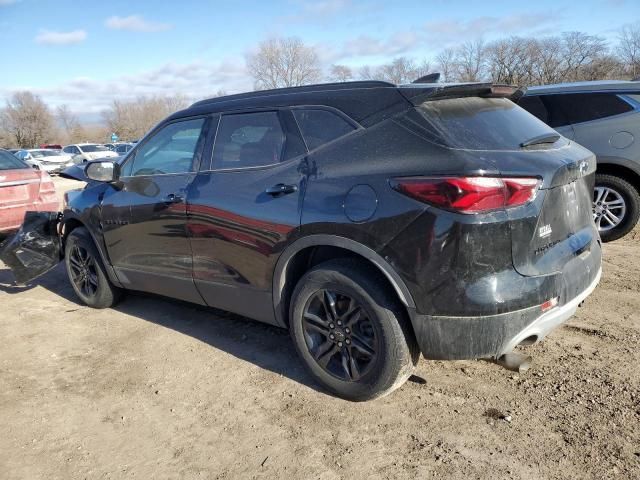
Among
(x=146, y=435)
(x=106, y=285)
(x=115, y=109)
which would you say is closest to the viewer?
(x=146, y=435)

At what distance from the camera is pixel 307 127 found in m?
3.14

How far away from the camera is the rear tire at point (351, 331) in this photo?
9.02 ft

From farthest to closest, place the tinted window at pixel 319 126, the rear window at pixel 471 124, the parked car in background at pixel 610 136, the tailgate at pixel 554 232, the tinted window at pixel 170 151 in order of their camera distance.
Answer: the parked car in background at pixel 610 136, the tinted window at pixel 170 151, the tinted window at pixel 319 126, the rear window at pixel 471 124, the tailgate at pixel 554 232

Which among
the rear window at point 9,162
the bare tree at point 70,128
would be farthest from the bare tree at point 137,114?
the rear window at point 9,162

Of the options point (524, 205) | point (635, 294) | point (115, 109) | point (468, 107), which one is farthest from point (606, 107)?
point (115, 109)

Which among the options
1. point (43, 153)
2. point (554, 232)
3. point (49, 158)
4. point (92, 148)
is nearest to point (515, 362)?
point (554, 232)

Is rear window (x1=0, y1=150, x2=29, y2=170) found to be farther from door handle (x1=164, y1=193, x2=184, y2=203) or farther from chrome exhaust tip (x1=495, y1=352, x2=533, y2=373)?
chrome exhaust tip (x1=495, y1=352, x2=533, y2=373)

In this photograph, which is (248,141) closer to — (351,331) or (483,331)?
(351,331)

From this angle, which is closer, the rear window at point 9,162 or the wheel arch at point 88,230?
the wheel arch at point 88,230

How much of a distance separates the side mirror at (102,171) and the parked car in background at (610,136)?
16.0ft

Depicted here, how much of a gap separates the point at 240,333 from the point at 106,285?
1.51 metres

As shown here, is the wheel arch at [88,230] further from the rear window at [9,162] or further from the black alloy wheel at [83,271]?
the rear window at [9,162]

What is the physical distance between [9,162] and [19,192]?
77cm

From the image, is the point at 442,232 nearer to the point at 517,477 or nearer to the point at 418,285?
the point at 418,285
